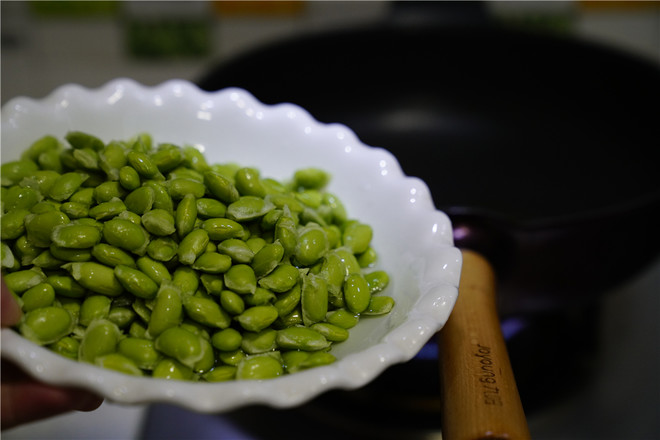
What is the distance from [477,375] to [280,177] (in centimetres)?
34

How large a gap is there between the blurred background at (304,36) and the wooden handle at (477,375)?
193 millimetres

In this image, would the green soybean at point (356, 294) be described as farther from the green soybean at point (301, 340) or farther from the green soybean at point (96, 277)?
the green soybean at point (96, 277)

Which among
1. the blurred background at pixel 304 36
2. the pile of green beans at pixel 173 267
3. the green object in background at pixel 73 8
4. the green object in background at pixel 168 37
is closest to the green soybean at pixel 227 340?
the pile of green beans at pixel 173 267

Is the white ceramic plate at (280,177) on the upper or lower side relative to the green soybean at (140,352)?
upper

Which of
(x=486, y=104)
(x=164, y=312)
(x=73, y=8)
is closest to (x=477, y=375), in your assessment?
(x=164, y=312)

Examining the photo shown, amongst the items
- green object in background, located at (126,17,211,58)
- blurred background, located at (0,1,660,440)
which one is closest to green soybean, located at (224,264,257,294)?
blurred background, located at (0,1,660,440)

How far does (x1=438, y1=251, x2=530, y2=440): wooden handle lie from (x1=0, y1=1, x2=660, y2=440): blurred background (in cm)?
19

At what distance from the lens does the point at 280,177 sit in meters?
0.66

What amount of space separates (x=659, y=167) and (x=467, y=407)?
2.58ft

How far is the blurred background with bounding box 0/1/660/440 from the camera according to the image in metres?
0.72

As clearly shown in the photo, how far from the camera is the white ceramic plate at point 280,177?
37 centimetres

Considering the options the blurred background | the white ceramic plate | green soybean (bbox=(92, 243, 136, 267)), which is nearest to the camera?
the white ceramic plate

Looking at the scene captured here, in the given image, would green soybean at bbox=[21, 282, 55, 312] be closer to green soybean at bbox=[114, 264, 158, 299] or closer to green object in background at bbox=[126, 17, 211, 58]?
green soybean at bbox=[114, 264, 158, 299]

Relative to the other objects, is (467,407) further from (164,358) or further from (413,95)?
(413,95)
